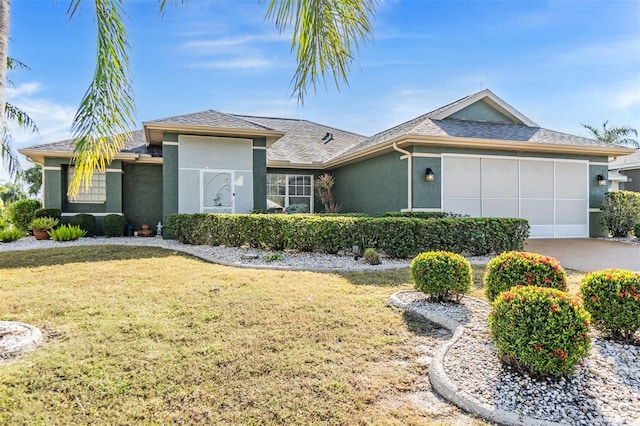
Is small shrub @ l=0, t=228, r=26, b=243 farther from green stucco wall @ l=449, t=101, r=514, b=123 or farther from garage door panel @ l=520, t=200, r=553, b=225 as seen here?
garage door panel @ l=520, t=200, r=553, b=225

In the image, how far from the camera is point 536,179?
13.3 m

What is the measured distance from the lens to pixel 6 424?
8.38 ft

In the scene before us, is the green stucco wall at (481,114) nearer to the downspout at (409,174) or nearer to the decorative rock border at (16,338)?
the downspout at (409,174)

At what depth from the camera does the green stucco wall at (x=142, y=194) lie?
1455 cm

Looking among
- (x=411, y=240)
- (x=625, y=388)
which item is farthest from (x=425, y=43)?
(x=625, y=388)

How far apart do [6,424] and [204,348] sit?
1.54 m

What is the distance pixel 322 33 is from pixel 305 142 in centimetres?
1547

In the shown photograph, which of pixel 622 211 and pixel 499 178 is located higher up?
pixel 499 178

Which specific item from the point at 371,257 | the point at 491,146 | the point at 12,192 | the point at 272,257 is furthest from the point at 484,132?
the point at 12,192

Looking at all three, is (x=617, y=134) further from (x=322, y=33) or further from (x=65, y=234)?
(x=65, y=234)

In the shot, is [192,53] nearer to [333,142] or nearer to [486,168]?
[486,168]

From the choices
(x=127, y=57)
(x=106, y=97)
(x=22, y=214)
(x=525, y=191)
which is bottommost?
(x=22, y=214)

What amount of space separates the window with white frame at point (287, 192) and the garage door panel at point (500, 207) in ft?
23.7

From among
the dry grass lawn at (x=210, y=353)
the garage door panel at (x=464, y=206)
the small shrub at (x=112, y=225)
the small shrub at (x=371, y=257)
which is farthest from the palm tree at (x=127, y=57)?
the garage door panel at (x=464, y=206)
